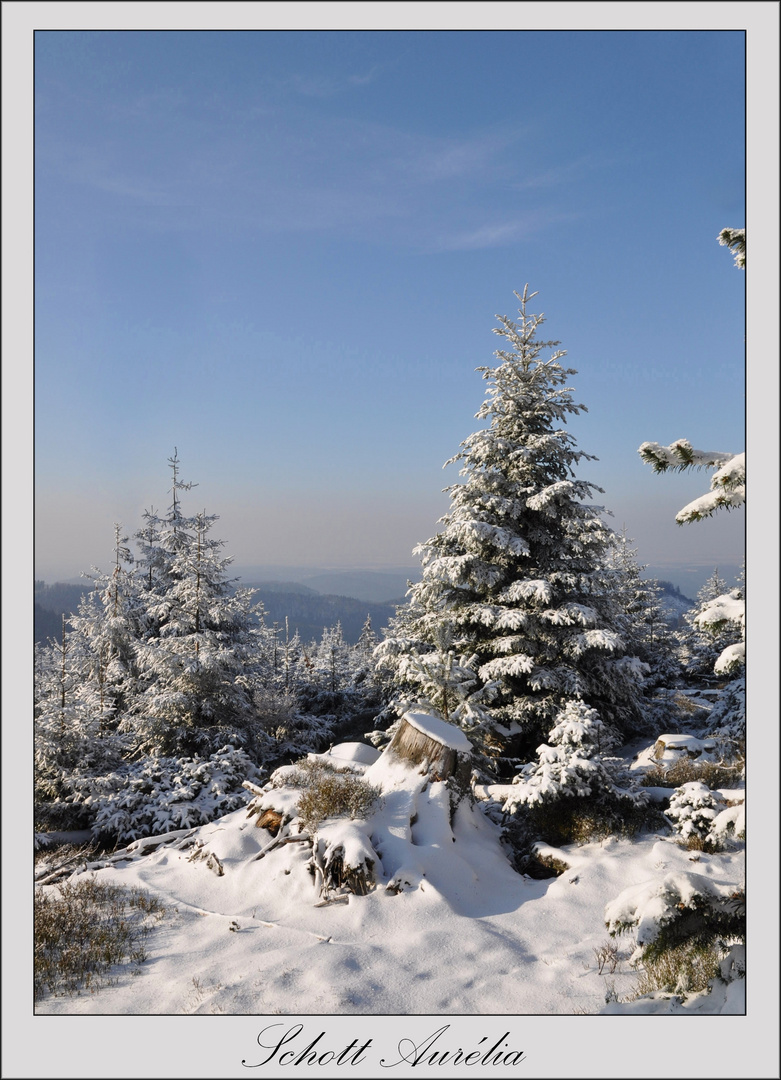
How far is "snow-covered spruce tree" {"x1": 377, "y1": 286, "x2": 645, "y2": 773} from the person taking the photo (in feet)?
39.1

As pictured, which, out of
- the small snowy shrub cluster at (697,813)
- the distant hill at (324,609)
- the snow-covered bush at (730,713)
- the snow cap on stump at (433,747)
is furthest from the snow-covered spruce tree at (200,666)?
the distant hill at (324,609)

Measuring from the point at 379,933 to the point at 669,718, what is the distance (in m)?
11.0

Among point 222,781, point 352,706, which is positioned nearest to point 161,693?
point 222,781

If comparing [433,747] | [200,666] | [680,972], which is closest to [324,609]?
[200,666]

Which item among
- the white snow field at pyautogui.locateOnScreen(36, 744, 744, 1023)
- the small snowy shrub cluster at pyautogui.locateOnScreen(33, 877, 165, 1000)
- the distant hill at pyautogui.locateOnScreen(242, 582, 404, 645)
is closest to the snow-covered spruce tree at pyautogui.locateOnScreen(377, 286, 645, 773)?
the white snow field at pyautogui.locateOnScreen(36, 744, 744, 1023)

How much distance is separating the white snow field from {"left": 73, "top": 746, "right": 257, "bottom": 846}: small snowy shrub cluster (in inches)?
48.3

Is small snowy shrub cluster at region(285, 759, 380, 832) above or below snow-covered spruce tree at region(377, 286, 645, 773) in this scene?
below

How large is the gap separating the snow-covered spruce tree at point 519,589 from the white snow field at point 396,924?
342 cm

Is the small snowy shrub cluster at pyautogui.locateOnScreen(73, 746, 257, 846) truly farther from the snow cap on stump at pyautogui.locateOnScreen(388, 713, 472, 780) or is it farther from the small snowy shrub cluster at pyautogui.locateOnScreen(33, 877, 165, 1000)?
the snow cap on stump at pyautogui.locateOnScreen(388, 713, 472, 780)

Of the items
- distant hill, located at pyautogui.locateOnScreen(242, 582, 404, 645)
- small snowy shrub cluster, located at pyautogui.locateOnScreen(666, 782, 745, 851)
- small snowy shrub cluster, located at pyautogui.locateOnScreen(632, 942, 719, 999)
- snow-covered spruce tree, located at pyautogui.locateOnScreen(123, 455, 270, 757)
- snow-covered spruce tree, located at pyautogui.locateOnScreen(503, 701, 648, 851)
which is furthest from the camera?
distant hill, located at pyautogui.locateOnScreen(242, 582, 404, 645)

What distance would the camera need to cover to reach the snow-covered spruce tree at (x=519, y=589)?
11.9 metres

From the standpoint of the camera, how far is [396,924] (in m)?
6.12

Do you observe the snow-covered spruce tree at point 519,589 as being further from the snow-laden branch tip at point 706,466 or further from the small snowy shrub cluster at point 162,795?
the snow-laden branch tip at point 706,466

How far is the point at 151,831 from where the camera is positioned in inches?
409
